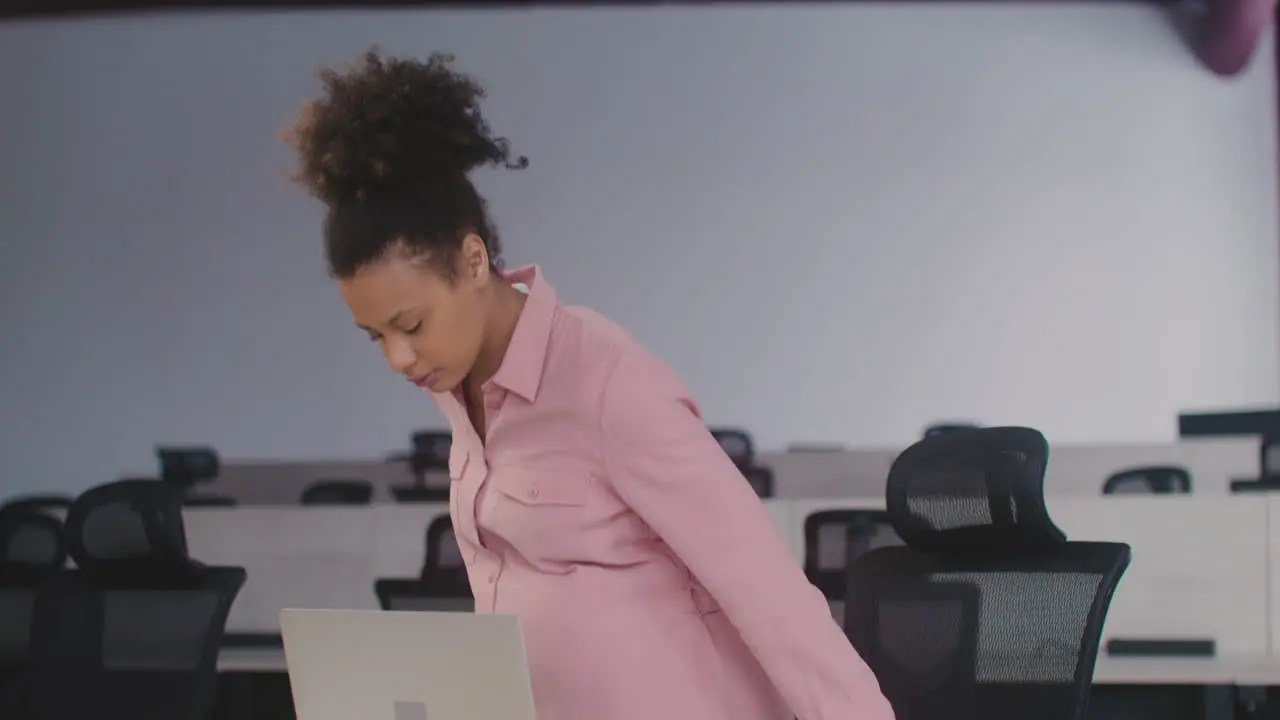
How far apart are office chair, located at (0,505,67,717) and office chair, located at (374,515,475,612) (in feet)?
2.28

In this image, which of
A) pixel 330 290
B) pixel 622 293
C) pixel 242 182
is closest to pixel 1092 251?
pixel 622 293

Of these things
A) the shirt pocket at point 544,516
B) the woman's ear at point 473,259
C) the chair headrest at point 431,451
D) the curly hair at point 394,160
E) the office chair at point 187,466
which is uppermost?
the curly hair at point 394,160

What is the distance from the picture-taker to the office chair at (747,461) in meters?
5.20

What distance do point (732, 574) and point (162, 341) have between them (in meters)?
8.91

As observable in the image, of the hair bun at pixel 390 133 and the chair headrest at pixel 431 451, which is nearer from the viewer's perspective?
the hair bun at pixel 390 133

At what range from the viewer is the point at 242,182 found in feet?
31.4

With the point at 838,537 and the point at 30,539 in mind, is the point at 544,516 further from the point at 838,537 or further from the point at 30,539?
the point at 30,539

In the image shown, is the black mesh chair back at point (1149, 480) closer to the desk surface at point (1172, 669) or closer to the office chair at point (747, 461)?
the office chair at point (747, 461)

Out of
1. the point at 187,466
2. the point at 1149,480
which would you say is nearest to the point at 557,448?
the point at 1149,480

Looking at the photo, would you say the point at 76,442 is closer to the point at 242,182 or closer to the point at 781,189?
the point at 242,182

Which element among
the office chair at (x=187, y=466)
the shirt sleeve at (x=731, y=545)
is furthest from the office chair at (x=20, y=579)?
the office chair at (x=187, y=466)

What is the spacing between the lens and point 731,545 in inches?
46.2

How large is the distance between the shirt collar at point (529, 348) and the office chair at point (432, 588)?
81.0 inches

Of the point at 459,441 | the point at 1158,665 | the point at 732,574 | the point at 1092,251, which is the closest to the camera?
the point at 732,574
